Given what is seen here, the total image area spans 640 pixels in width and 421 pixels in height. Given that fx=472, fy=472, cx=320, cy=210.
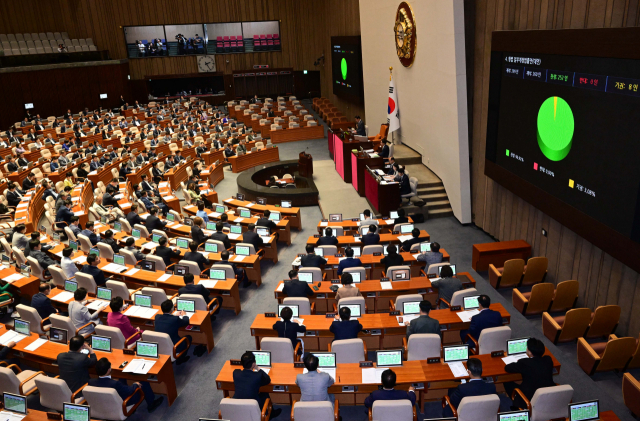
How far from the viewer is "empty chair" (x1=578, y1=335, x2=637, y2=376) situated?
6633 mm

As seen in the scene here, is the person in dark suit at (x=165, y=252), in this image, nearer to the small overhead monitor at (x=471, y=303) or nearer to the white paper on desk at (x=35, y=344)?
the white paper on desk at (x=35, y=344)

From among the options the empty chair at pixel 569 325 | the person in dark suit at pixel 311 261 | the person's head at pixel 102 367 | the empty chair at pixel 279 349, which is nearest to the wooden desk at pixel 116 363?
the person's head at pixel 102 367

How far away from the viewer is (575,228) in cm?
801

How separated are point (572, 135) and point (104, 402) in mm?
8114

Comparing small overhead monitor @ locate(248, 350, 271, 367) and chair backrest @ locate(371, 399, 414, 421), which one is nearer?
chair backrest @ locate(371, 399, 414, 421)

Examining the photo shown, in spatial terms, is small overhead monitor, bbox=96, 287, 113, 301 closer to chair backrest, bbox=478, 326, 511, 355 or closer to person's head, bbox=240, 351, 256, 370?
person's head, bbox=240, 351, 256, 370

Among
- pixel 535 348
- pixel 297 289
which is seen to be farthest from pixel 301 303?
pixel 535 348

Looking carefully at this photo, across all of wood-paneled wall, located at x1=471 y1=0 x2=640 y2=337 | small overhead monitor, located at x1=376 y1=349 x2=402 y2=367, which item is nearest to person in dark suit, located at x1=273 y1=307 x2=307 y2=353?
small overhead monitor, located at x1=376 y1=349 x2=402 y2=367

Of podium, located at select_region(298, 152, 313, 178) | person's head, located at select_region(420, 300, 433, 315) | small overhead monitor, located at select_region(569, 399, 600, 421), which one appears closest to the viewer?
small overhead monitor, located at select_region(569, 399, 600, 421)

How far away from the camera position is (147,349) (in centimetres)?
693

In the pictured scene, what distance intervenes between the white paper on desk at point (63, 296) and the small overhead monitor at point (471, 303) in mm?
7160

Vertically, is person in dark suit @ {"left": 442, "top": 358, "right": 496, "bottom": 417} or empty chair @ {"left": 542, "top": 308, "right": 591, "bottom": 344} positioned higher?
person in dark suit @ {"left": 442, "top": 358, "right": 496, "bottom": 417}

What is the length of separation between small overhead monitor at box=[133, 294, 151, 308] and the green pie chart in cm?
762

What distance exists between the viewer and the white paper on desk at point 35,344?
7309 millimetres
